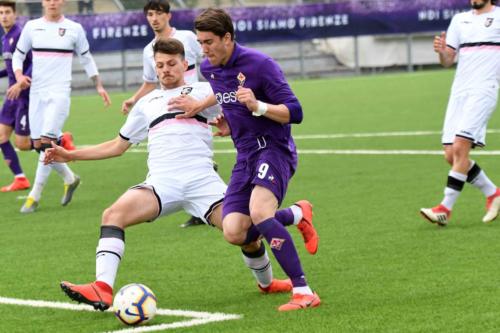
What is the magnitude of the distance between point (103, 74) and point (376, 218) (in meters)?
24.6

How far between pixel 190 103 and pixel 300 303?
1773mm

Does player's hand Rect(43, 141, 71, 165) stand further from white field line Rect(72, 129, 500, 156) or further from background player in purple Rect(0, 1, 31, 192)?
white field line Rect(72, 129, 500, 156)

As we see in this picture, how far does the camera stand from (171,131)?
867 cm

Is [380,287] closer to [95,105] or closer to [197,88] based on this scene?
[197,88]

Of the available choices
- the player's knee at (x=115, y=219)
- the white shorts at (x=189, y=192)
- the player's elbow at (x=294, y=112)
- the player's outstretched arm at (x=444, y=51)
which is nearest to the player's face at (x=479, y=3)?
the player's outstretched arm at (x=444, y=51)

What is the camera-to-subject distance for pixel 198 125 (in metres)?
8.79

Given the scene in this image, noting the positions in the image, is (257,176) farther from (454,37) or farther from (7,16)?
(7,16)

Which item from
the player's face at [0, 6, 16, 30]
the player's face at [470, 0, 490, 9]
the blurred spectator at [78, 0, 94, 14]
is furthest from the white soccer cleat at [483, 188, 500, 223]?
the blurred spectator at [78, 0, 94, 14]

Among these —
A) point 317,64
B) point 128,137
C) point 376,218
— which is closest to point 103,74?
point 317,64

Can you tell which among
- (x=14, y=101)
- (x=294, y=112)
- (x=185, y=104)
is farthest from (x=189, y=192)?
(x=14, y=101)

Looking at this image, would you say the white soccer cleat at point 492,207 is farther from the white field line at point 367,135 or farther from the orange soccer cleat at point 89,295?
the white field line at point 367,135

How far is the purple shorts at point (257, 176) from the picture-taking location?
26.0 feet

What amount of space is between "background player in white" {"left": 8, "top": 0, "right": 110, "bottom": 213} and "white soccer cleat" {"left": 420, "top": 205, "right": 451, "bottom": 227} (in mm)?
4782

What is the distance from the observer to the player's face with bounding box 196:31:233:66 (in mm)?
7746
